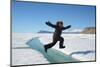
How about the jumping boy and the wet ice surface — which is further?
the jumping boy

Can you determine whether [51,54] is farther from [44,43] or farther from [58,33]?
[58,33]

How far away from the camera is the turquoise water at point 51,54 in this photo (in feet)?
7.70

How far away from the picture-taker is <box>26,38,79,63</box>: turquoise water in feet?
7.70

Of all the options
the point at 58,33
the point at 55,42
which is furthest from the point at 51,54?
the point at 58,33

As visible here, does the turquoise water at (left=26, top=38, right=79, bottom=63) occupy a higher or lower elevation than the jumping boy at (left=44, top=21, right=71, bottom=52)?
lower

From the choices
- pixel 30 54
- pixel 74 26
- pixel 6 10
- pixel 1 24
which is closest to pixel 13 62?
pixel 30 54

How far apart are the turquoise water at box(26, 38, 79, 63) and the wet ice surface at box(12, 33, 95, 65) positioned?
0.11 feet

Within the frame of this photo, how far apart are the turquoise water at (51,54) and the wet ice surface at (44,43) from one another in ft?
0.11

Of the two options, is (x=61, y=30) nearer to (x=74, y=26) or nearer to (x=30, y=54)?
(x=74, y=26)

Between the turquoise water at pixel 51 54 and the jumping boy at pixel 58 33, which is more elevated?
the jumping boy at pixel 58 33

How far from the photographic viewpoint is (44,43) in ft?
7.85

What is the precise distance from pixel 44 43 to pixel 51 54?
15 cm

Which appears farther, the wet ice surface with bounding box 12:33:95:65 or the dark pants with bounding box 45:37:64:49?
the dark pants with bounding box 45:37:64:49

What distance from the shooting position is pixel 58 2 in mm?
2459
